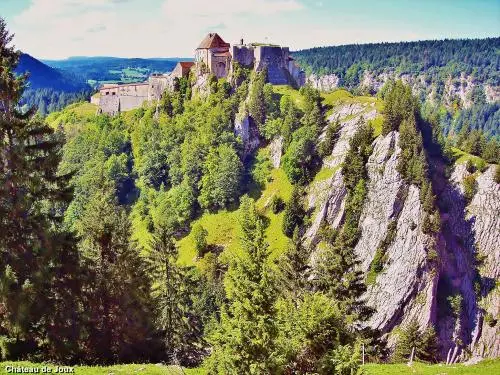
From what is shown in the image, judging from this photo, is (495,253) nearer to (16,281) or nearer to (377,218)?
(377,218)

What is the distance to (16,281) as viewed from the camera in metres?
24.8

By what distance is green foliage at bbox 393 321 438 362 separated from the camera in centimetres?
5450

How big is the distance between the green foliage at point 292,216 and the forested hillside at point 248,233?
15.7 inches

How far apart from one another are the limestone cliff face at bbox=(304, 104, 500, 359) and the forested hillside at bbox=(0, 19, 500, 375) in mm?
269

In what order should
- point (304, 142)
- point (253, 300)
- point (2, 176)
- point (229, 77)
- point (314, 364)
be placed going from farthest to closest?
point (229, 77) < point (304, 142) < point (2, 176) < point (314, 364) < point (253, 300)

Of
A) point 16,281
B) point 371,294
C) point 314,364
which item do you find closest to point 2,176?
point 16,281

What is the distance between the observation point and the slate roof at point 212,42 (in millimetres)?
114375

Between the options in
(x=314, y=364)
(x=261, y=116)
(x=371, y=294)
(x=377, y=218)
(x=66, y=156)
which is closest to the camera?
(x=314, y=364)

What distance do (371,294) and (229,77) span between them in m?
63.1

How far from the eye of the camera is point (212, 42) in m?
114

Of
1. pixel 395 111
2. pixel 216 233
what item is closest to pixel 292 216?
pixel 216 233

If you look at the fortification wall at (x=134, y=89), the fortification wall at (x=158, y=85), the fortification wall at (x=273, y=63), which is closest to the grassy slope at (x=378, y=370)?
the fortification wall at (x=273, y=63)

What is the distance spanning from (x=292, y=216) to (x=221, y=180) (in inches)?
785

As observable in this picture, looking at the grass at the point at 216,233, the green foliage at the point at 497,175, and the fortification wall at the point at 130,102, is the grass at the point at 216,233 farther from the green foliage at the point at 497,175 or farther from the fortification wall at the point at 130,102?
the fortification wall at the point at 130,102
